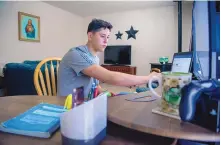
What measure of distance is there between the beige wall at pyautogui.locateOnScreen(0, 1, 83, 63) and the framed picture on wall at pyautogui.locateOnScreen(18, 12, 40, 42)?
0.08 meters

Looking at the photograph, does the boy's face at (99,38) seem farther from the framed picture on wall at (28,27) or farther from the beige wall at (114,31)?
the framed picture on wall at (28,27)

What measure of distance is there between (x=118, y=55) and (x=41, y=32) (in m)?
2.23

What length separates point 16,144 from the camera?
46cm

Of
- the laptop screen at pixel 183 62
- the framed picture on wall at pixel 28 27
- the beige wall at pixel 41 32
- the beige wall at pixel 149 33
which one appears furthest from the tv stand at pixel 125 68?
the laptop screen at pixel 183 62

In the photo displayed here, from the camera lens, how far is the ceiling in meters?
4.92

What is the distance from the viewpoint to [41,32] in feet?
15.9

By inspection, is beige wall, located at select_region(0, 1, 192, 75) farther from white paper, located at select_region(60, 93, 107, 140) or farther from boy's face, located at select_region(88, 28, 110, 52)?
white paper, located at select_region(60, 93, 107, 140)

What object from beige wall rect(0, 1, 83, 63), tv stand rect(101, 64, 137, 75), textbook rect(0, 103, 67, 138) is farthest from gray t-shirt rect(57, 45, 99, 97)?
tv stand rect(101, 64, 137, 75)

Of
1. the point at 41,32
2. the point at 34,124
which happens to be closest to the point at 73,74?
the point at 34,124

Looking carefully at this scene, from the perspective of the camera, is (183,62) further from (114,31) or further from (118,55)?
(114,31)

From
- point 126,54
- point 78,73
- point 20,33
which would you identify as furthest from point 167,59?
point 78,73

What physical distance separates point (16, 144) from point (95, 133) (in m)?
0.20

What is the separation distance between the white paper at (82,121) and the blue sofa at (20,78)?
8.62 ft

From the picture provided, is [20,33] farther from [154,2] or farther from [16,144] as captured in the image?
[16,144]
